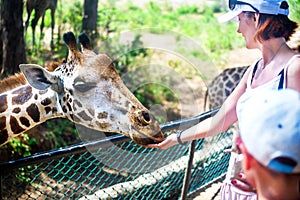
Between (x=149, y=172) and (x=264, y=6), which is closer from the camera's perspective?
(x=264, y=6)

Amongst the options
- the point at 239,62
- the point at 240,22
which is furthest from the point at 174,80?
the point at 240,22

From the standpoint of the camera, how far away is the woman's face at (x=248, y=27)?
7.97 ft

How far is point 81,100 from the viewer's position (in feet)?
10.6

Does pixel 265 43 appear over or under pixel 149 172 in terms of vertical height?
over

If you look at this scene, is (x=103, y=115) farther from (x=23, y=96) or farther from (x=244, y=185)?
(x=244, y=185)

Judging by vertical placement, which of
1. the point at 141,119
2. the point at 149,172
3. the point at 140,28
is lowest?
the point at 149,172

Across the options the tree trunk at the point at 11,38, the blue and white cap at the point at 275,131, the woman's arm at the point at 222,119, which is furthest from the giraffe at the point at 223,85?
the blue and white cap at the point at 275,131

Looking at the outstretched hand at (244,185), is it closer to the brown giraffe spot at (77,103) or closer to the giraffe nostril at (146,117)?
the giraffe nostril at (146,117)

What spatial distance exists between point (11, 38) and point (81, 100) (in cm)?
360

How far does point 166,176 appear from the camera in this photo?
15.3 feet

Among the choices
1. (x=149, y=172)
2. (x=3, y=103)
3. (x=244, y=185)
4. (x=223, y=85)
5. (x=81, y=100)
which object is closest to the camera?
(x=244, y=185)

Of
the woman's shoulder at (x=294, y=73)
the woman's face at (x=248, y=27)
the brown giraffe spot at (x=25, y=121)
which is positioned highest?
the woman's face at (x=248, y=27)

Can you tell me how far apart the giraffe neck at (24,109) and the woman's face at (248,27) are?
1.55 m

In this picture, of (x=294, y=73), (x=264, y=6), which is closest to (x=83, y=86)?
(x=264, y=6)
